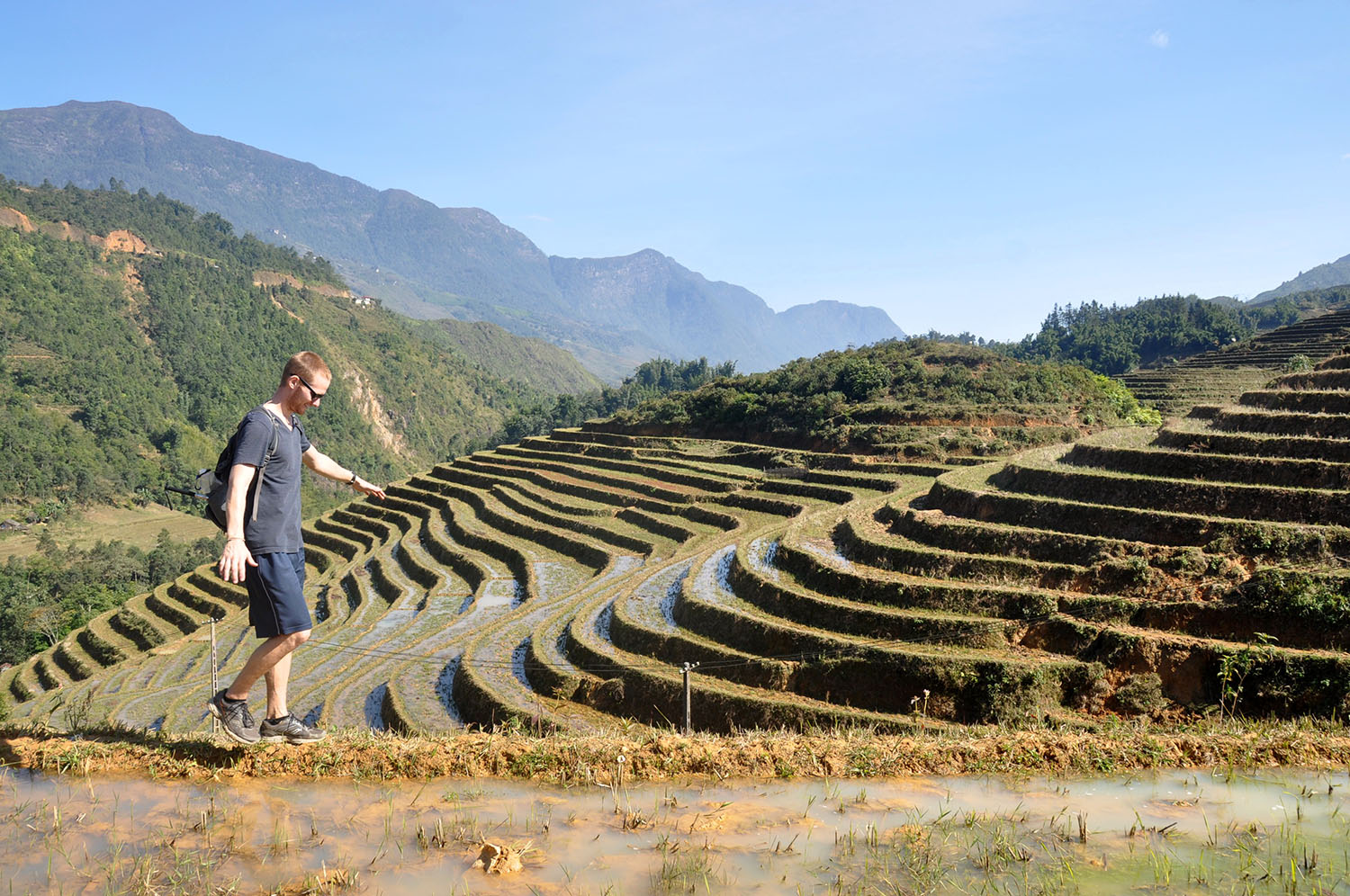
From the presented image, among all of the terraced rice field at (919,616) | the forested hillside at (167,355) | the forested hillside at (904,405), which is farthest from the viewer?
the forested hillside at (167,355)

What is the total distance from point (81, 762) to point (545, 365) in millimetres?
191466

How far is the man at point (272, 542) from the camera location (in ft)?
14.5

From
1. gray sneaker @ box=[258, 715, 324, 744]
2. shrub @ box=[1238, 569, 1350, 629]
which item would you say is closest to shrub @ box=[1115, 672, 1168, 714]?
shrub @ box=[1238, 569, 1350, 629]

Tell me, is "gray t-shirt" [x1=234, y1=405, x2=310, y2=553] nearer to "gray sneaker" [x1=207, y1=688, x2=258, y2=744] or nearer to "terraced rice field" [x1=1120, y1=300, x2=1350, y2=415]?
"gray sneaker" [x1=207, y1=688, x2=258, y2=744]

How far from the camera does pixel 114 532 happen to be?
63.8 metres

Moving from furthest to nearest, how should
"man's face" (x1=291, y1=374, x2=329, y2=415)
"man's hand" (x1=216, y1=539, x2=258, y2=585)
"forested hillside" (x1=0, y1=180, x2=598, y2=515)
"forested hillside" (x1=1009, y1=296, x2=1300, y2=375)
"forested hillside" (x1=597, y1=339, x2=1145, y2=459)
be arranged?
"forested hillside" (x1=1009, y1=296, x2=1300, y2=375), "forested hillside" (x1=0, y1=180, x2=598, y2=515), "forested hillside" (x1=597, y1=339, x2=1145, y2=459), "man's face" (x1=291, y1=374, x2=329, y2=415), "man's hand" (x1=216, y1=539, x2=258, y2=585)

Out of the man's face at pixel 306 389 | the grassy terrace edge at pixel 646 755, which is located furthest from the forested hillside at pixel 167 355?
the man's face at pixel 306 389

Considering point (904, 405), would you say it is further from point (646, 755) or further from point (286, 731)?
point (286, 731)

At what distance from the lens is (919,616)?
1420cm

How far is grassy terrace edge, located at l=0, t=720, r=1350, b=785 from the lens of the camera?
4637 mm

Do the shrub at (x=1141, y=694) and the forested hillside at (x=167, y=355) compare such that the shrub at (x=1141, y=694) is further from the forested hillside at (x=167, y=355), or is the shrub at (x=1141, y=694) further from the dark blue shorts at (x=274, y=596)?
the forested hillside at (x=167, y=355)

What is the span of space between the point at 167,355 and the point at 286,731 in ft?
356

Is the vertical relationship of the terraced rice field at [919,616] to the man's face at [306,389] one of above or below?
below

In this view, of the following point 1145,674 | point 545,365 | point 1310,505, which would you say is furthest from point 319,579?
point 545,365
